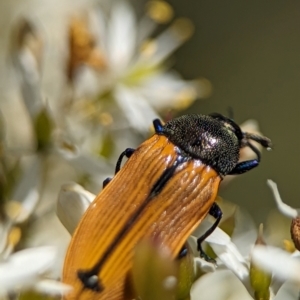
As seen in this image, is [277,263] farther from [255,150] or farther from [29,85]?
[29,85]

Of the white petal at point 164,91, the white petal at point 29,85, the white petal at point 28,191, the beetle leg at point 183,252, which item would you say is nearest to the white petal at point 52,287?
the beetle leg at point 183,252

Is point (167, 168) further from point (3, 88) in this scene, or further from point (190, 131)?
point (3, 88)

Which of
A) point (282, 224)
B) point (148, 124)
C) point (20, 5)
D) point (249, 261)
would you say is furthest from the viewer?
point (20, 5)

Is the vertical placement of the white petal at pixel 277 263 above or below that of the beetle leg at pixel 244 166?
below

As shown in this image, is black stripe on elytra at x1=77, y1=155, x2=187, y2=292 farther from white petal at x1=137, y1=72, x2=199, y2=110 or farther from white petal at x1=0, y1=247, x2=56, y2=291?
white petal at x1=137, y1=72, x2=199, y2=110

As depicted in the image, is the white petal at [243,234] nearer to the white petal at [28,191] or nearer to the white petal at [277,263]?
the white petal at [277,263]

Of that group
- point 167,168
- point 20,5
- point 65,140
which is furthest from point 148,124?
point 20,5
